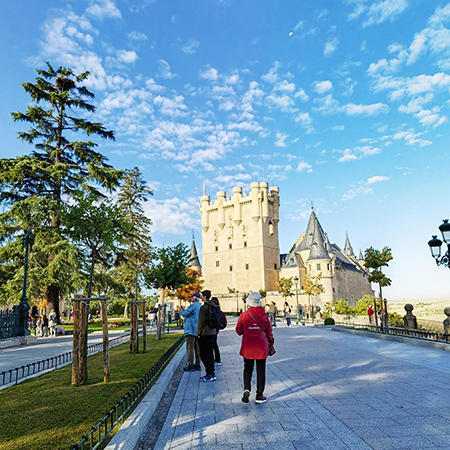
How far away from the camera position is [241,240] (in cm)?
6588

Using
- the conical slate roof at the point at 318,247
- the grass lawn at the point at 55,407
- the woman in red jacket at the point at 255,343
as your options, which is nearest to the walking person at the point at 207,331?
the grass lawn at the point at 55,407

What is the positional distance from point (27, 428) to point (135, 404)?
4.43 feet

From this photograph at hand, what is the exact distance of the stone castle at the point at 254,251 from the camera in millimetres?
61594

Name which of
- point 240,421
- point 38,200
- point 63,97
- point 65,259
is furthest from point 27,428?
point 63,97

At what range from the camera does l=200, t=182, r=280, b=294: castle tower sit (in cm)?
6341

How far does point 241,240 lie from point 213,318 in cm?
5849

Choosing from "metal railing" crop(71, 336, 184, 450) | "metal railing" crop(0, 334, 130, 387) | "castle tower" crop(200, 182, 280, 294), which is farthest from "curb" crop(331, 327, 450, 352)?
"castle tower" crop(200, 182, 280, 294)

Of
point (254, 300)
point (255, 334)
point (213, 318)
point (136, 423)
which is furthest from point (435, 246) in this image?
point (136, 423)

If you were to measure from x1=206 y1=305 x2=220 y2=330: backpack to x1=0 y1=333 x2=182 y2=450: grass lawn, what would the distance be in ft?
5.54

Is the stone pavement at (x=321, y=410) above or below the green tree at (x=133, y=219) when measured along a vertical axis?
below

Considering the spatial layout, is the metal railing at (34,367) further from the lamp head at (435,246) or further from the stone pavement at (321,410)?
the lamp head at (435,246)

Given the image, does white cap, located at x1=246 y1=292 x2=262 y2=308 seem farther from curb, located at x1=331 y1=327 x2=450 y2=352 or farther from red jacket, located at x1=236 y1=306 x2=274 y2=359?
curb, located at x1=331 y1=327 x2=450 y2=352

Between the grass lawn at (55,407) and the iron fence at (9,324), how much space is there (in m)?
9.02

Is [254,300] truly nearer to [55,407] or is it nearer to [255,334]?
[255,334]
